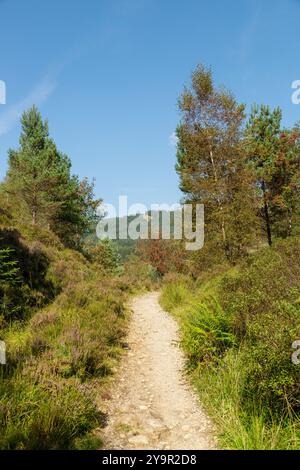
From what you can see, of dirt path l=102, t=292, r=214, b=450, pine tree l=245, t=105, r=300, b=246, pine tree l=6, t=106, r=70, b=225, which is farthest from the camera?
pine tree l=6, t=106, r=70, b=225

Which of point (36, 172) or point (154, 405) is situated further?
point (36, 172)

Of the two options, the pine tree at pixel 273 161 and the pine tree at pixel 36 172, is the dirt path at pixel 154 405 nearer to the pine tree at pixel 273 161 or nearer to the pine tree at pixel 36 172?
the pine tree at pixel 273 161

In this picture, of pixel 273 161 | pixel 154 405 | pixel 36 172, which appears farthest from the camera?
pixel 36 172

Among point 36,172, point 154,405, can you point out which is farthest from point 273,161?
point 154,405

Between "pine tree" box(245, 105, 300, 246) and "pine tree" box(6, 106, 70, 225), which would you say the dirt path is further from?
"pine tree" box(6, 106, 70, 225)

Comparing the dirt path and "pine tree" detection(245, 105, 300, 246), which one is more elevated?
"pine tree" detection(245, 105, 300, 246)

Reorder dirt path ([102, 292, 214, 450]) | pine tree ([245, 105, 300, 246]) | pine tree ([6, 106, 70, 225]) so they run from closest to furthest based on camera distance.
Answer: dirt path ([102, 292, 214, 450]), pine tree ([245, 105, 300, 246]), pine tree ([6, 106, 70, 225])

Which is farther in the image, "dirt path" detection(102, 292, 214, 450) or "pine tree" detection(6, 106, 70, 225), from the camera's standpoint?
"pine tree" detection(6, 106, 70, 225)

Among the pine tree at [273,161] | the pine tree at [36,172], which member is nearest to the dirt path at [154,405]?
the pine tree at [273,161]

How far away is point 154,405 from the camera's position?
5.88 metres

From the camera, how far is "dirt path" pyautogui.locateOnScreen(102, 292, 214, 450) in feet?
15.5

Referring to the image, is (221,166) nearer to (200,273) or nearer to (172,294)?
(200,273)

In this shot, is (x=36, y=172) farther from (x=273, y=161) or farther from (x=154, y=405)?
(x=154, y=405)

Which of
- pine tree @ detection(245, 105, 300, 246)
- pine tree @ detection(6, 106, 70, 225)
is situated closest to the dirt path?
pine tree @ detection(245, 105, 300, 246)
